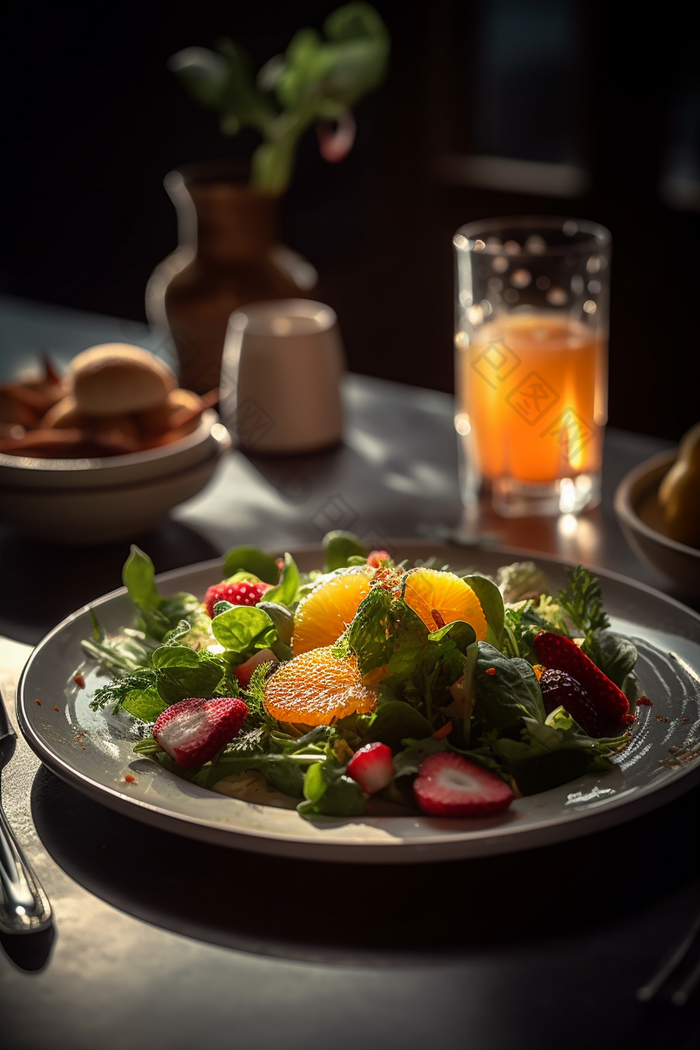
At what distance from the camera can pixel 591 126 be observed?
3.60m

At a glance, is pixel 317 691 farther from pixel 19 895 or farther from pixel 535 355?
pixel 535 355

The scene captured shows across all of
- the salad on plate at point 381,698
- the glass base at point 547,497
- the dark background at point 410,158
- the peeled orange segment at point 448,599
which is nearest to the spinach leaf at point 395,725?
the salad on plate at point 381,698

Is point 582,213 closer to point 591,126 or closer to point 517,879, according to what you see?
point 591,126

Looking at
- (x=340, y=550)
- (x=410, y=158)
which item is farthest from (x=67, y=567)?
(x=410, y=158)

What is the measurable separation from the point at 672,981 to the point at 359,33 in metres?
1.63

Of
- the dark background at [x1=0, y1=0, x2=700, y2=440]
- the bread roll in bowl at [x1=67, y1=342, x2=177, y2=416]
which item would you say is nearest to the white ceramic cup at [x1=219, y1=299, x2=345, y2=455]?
the bread roll in bowl at [x1=67, y1=342, x2=177, y2=416]

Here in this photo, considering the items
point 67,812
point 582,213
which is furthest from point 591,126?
point 67,812

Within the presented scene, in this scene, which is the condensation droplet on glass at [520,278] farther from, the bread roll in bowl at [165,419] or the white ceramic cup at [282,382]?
the bread roll in bowl at [165,419]

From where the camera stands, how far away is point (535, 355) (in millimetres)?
1456

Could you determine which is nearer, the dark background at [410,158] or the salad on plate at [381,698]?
the salad on plate at [381,698]

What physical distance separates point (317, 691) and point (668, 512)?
58cm

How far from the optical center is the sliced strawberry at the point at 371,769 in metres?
0.77

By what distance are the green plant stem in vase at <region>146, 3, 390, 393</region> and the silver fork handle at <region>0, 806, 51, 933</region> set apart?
47.6 inches

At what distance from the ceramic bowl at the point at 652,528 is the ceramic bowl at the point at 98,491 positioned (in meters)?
0.50
